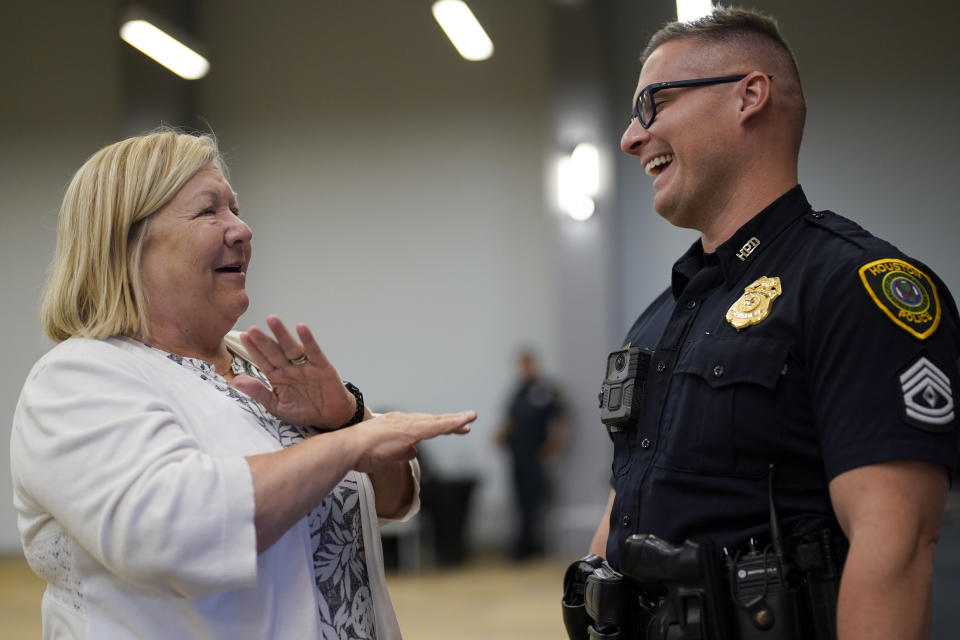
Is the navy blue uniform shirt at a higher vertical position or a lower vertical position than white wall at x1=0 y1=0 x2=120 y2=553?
lower

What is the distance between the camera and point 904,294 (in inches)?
52.6

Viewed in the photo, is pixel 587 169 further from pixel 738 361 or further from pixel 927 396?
pixel 927 396

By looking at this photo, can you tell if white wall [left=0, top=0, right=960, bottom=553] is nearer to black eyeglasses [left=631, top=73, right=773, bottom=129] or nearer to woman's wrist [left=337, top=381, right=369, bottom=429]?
black eyeglasses [left=631, top=73, right=773, bottom=129]

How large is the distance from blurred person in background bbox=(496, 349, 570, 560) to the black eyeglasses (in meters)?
5.45

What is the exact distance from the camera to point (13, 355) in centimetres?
879

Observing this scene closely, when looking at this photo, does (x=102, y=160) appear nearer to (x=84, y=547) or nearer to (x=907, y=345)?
(x=84, y=547)

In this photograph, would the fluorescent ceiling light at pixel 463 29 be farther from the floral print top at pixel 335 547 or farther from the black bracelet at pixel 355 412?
the floral print top at pixel 335 547

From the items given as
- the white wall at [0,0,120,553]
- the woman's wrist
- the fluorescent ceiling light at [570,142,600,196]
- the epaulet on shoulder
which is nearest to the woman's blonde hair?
the woman's wrist

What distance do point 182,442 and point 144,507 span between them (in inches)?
4.5

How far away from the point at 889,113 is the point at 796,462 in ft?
19.4

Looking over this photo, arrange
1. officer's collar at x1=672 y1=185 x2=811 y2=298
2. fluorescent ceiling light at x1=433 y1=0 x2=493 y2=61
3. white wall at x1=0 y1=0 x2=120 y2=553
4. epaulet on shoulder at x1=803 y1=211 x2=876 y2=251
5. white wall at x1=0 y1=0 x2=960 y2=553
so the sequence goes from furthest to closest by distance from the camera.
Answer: white wall at x1=0 y1=0 x2=120 y2=553
white wall at x1=0 y1=0 x2=960 y2=553
fluorescent ceiling light at x1=433 y1=0 x2=493 y2=61
officer's collar at x1=672 y1=185 x2=811 y2=298
epaulet on shoulder at x1=803 y1=211 x2=876 y2=251

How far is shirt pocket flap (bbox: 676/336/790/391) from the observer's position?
55.0 inches

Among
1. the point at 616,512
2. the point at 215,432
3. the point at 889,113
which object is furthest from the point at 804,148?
the point at 215,432

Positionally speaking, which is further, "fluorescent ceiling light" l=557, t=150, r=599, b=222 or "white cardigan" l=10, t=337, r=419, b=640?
"fluorescent ceiling light" l=557, t=150, r=599, b=222
